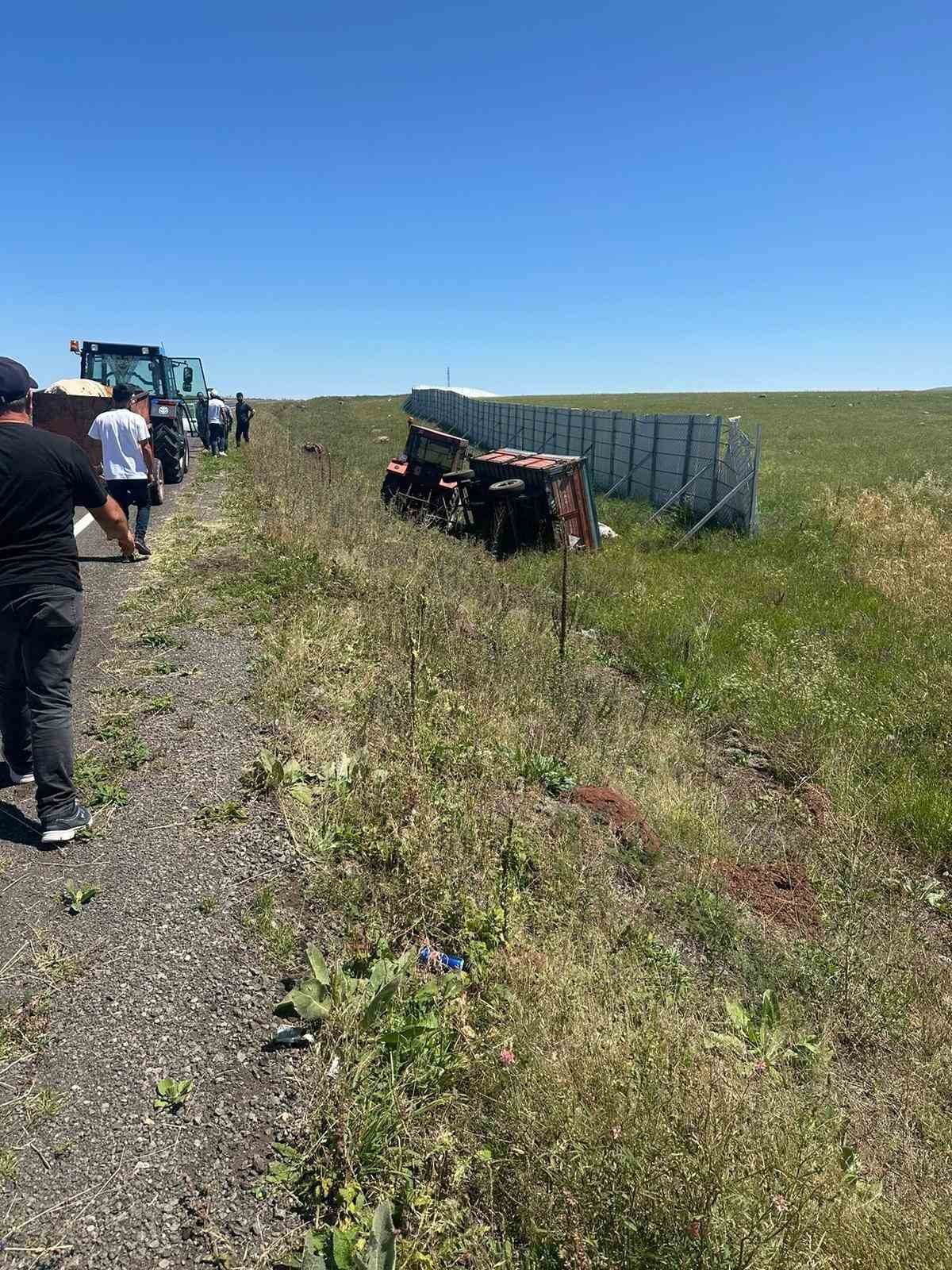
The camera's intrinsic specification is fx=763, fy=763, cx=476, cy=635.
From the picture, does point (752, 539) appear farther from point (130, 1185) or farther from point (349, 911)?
point (130, 1185)

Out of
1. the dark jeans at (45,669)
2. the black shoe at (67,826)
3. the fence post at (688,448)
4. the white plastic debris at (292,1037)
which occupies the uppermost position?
the fence post at (688,448)

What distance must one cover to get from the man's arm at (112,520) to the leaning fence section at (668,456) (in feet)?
31.6

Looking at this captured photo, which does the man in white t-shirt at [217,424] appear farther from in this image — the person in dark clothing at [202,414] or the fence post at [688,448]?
the fence post at [688,448]

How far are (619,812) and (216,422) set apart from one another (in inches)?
845

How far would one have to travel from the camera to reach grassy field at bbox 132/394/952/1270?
2141mm

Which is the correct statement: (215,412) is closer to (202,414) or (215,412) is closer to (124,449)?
(202,414)

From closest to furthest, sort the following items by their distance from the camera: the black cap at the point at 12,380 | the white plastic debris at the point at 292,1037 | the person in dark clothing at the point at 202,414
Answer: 1. the white plastic debris at the point at 292,1037
2. the black cap at the point at 12,380
3. the person in dark clothing at the point at 202,414

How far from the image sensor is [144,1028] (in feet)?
8.50

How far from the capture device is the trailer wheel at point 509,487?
36.8ft

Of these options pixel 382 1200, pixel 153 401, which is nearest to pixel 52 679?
pixel 382 1200

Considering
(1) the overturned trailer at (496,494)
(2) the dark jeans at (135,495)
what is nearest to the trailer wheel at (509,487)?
(1) the overturned trailer at (496,494)

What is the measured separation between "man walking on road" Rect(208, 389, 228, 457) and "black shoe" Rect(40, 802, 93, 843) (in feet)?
69.3

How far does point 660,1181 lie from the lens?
6.88 ft

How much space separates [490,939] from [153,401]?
1697 cm
